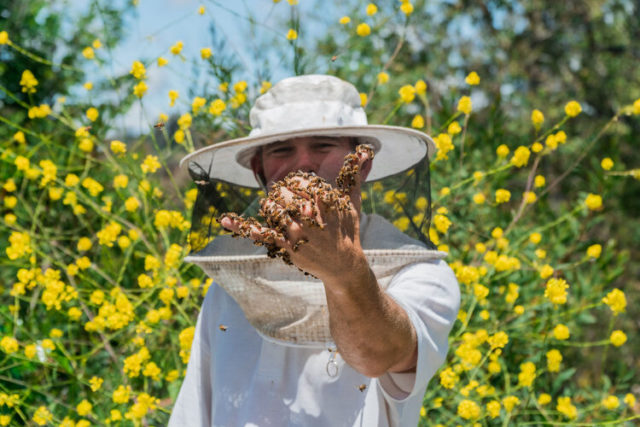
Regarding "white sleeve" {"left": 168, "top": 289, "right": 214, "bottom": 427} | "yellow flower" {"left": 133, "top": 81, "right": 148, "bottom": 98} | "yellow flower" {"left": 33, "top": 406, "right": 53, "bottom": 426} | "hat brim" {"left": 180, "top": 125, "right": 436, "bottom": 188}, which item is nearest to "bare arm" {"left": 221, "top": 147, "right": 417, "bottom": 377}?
"hat brim" {"left": 180, "top": 125, "right": 436, "bottom": 188}

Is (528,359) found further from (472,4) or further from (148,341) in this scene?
(472,4)

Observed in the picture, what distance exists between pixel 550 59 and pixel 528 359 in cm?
493

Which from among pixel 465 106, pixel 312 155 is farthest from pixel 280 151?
pixel 465 106

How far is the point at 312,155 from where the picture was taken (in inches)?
50.4

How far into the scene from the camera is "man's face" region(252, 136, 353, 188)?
4.15ft

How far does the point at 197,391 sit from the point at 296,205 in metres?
0.76

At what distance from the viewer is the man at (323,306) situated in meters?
0.90

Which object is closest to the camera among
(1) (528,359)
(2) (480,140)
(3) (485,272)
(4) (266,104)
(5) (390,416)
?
(5) (390,416)

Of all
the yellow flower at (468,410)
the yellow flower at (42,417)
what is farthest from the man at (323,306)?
the yellow flower at (42,417)

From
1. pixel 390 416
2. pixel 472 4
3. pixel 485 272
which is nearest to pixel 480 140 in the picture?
pixel 485 272

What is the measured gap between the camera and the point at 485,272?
200cm

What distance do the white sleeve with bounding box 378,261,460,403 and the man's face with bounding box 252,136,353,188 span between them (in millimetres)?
243

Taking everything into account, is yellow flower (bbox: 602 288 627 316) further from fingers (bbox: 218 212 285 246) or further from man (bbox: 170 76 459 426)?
fingers (bbox: 218 212 285 246)

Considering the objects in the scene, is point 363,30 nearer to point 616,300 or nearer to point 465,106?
point 465,106
